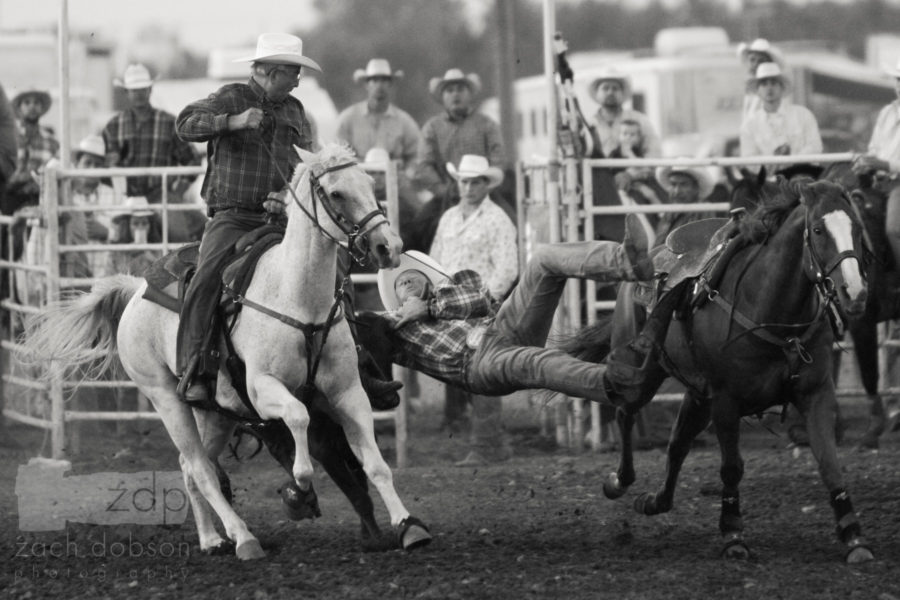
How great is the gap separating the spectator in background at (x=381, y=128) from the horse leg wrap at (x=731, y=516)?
599 cm

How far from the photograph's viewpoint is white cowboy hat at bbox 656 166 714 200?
11070 mm

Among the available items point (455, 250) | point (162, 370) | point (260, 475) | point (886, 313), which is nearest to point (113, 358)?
point (162, 370)

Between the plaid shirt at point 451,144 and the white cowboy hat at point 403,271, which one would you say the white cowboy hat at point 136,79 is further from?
the white cowboy hat at point 403,271

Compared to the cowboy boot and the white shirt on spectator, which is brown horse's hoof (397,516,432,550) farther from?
the white shirt on spectator

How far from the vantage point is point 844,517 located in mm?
7113

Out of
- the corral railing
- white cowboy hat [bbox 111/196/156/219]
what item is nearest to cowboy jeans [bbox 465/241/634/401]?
the corral railing

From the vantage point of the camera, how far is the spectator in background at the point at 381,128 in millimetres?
12883

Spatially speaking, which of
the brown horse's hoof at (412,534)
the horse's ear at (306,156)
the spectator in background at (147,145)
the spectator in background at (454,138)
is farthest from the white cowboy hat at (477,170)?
the brown horse's hoof at (412,534)

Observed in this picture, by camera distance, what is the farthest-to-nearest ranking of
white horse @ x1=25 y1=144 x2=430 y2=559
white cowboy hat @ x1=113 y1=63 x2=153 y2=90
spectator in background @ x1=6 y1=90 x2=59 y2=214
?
spectator in background @ x1=6 y1=90 x2=59 y2=214, white cowboy hat @ x1=113 y1=63 x2=153 y2=90, white horse @ x1=25 y1=144 x2=430 y2=559

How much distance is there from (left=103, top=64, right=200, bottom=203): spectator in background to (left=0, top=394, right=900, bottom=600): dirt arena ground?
2.19 meters

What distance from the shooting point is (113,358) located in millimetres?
8539

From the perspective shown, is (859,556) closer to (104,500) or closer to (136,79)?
(104,500)

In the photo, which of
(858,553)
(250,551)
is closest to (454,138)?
(250,551)

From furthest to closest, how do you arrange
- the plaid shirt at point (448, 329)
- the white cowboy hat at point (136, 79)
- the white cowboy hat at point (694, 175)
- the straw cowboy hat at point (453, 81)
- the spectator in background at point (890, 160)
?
the white cowboy hat at point (136, 79) < the straw cowboy hat at point (453, 81) < the white cowboy hat at point (694, 175) < the spectator in background at point (890, 160) < the plaid shirt at point (448, 329)
